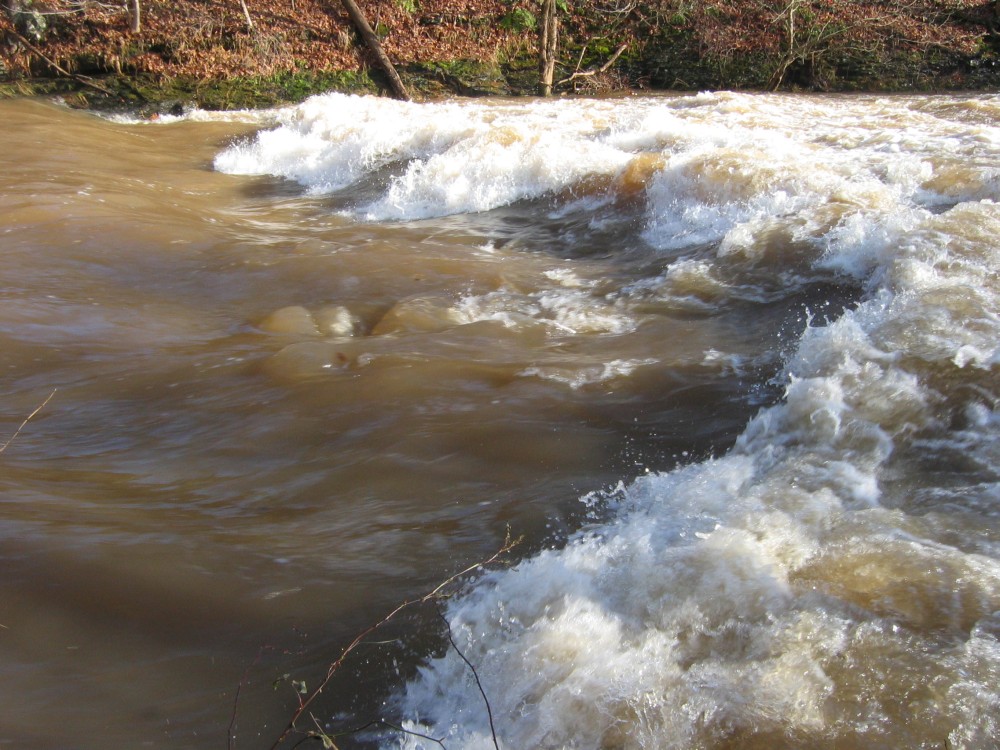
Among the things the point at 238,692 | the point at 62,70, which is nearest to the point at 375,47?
the point at 62,70

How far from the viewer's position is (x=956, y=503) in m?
2.79

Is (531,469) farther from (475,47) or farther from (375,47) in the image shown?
(475,47)

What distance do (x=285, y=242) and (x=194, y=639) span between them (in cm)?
492

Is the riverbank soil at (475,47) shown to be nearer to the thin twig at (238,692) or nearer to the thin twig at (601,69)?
the thin twig at (601,69)

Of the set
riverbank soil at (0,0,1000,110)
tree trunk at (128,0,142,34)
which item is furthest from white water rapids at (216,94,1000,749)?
tree trunk at (128,0,142,34)

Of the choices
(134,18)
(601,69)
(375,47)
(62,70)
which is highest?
(134,18)

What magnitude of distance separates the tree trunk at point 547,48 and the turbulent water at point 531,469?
10.9 meters

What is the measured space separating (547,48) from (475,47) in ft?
6.40

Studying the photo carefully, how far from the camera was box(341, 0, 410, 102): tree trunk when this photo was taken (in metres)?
16.9

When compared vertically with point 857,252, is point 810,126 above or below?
above

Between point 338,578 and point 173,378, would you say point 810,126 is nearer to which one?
point 173,378

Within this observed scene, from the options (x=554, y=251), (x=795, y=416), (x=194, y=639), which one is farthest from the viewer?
(x=554, y=251)

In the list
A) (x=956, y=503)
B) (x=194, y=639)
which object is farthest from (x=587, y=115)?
(x=194, y=639)

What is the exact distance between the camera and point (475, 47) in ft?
58.5
